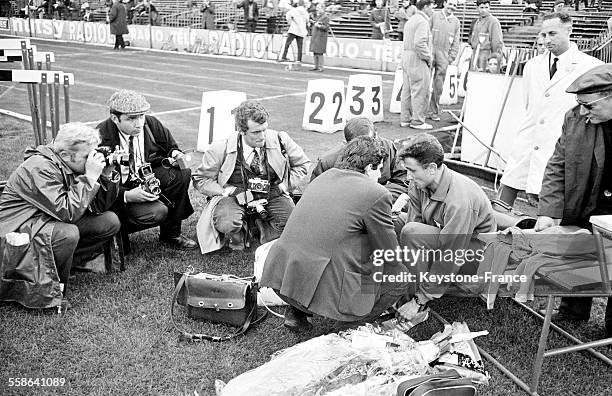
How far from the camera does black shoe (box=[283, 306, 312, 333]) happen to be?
12.6 ft

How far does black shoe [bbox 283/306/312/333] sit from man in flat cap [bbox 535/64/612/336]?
152 centimetres

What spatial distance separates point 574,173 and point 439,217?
2.70 feet

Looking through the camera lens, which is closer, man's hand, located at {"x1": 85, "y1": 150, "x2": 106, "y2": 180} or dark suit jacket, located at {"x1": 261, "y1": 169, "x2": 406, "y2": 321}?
dark suit jacket, located at {"x1": 261, "y1": 169, "x2": 406, "y2": 321}

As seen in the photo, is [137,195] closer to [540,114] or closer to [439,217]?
[439,217]

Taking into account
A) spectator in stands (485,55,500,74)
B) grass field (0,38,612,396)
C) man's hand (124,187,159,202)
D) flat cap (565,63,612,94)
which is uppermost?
flat cap (565,63,612,94)

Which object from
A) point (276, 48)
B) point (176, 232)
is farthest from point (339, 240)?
point (276, 48)

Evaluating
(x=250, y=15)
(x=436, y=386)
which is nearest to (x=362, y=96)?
(x=436, y=386)

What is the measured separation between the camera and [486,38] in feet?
42.5

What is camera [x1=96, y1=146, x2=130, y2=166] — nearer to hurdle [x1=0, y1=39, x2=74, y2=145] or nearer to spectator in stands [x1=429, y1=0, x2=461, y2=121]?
hurdle [x1=0, y1=39, x2=74, y2=145]

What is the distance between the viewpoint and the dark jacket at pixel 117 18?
23.9 metres

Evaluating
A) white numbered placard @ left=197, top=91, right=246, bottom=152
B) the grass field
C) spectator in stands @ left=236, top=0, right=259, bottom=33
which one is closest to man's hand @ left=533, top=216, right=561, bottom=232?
the grass field

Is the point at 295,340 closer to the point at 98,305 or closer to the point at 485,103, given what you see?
the point at 98,305

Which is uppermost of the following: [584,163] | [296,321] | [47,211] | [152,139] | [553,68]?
[553,68]

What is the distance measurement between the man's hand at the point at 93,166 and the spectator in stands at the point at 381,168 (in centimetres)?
166
